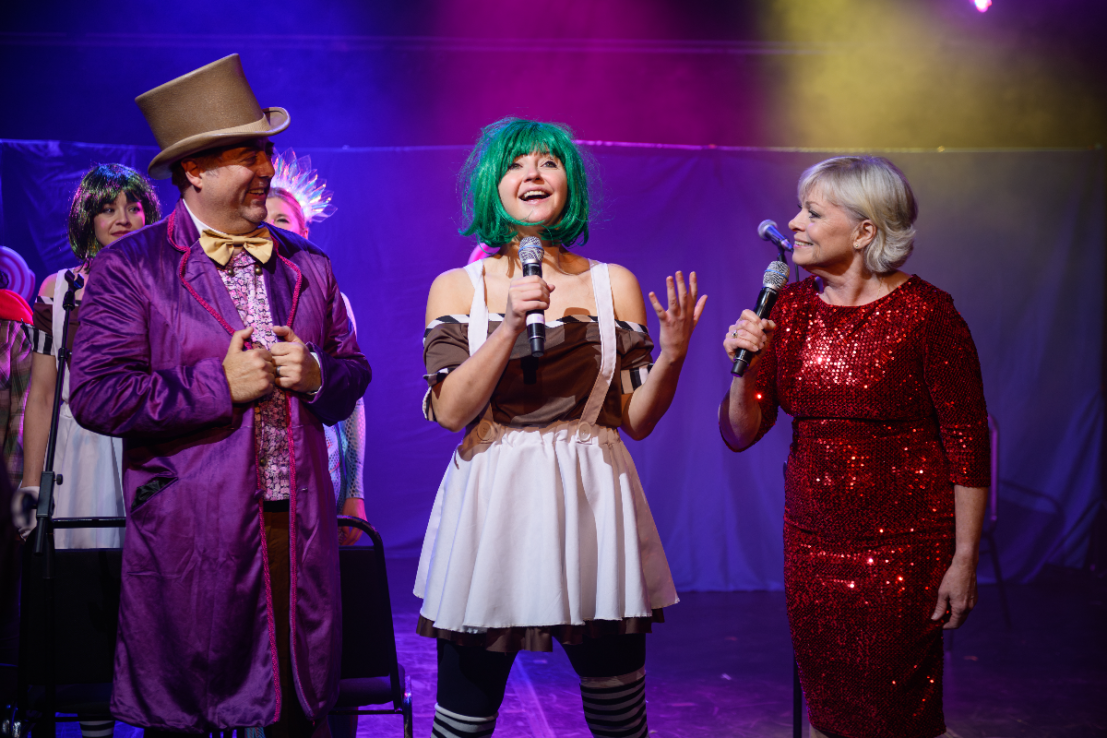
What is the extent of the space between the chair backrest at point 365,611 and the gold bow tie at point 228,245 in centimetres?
66

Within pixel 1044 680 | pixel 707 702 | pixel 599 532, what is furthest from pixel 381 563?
pixel 1044 680

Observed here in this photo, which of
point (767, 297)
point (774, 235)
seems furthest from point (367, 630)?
point (774, 235)

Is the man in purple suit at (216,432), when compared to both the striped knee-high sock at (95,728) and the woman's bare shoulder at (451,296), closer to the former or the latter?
the woman's bare shoulder at (451,296)

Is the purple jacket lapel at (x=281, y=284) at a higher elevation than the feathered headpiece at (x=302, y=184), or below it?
below

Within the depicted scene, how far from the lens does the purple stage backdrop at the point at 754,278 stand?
530 centimetres

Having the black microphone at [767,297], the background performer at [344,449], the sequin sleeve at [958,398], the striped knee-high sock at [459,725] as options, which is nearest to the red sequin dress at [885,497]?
the sequin sleeve at [958,398]

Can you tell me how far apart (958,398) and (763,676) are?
2248 millimetres

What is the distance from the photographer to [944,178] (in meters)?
5.37

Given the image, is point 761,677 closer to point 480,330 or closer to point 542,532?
point 542,532

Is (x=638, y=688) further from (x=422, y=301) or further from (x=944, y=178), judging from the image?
(x=944, y=178)

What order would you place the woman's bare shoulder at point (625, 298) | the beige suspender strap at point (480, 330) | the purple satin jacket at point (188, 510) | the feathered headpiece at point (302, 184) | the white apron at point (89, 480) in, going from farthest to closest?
1. the feathered headpiece at point (302, 184)
2. the white apron at point (89, 480)
3. the woman's bare shoulder at point (625, 298)
4. the beige suspender strap at point (480, 330)
5. the purple satin jacket at point (188, 510)

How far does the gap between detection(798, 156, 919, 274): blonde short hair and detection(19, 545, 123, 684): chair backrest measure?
5.91 feet

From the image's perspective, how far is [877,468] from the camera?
1824 mm

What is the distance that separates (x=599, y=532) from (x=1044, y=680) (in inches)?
111
